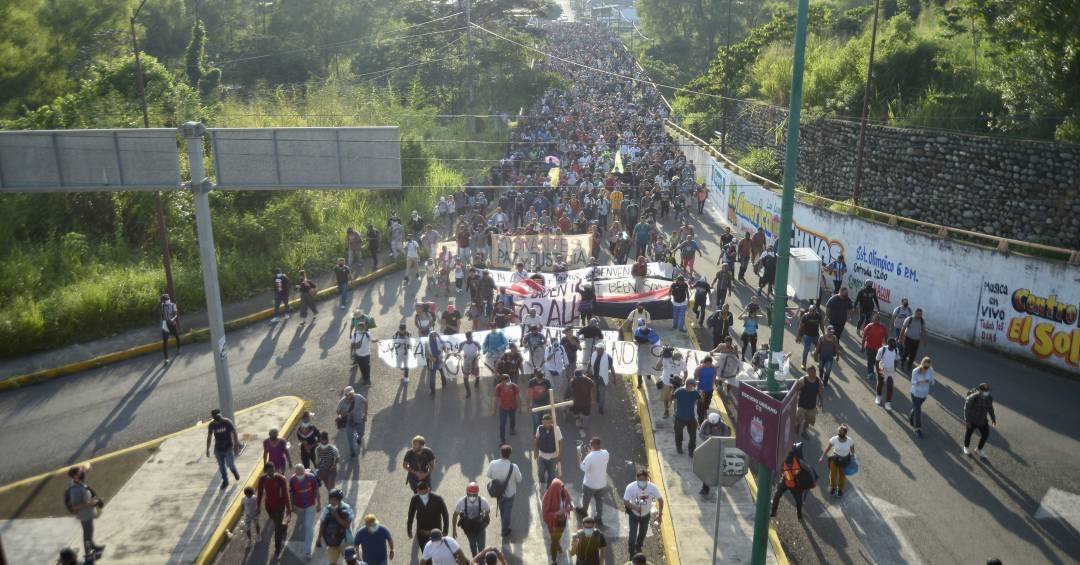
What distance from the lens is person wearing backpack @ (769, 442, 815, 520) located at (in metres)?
11.7

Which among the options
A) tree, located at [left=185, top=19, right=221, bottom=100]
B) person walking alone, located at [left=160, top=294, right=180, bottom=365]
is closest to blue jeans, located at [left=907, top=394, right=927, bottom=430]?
person walking alone, located at [left=160, top=294, right=180, bottom=365]

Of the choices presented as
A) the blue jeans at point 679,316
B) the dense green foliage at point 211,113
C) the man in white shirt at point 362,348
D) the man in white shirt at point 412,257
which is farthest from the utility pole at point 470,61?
the man in white shirt at point 362,348

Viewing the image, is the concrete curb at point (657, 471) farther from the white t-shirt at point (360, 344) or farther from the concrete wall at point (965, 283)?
the concrete wall at point (965, 283)

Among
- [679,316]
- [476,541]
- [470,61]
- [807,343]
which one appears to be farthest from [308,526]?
[470,61]

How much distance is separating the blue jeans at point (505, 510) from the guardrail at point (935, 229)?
12402mm

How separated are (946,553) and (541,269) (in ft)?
45.4

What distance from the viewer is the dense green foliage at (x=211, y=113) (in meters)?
22.6

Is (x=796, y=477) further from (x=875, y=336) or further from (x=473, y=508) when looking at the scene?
(x=875, y=336)

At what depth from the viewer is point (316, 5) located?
58.6 m

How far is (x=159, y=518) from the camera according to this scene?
12383 millimetres

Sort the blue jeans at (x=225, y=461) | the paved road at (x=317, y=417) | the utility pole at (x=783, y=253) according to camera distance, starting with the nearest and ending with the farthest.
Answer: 1. the utility pole at (x=783, y=253)
2. the paved road at (x=317, y=417)
3. the blue jeans at (x=225, y=461)

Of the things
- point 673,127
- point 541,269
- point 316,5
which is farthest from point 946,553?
point 316,5

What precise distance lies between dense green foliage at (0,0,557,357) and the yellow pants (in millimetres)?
17300

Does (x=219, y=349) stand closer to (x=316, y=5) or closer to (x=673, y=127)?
(x=673, y=127)
